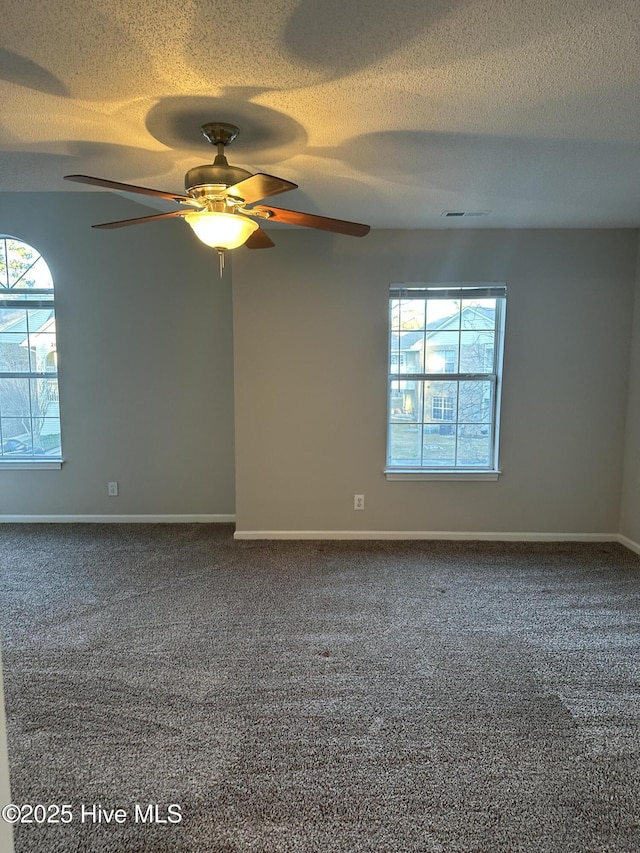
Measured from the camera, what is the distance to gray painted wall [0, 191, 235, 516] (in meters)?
4.32

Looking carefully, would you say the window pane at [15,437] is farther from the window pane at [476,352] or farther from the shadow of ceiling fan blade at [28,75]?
the window pane at [476,352]

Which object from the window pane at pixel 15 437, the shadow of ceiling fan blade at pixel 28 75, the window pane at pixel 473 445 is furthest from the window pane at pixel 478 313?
the window pane at pixel 15 437

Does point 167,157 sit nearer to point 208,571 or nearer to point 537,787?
point 208,571

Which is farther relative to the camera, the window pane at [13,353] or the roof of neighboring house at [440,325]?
the window pane at [13,353]

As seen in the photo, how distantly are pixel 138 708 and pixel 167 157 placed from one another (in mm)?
2553

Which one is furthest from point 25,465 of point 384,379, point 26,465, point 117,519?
point 384,379

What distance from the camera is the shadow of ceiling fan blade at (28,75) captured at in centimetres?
164

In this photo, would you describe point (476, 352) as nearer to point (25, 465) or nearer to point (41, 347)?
point (41, 347)

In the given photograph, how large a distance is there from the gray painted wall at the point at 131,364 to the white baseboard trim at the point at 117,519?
0.18 feet

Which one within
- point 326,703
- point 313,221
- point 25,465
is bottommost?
point 326,703

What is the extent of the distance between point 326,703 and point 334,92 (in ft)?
8.05

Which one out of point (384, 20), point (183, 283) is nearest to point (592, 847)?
point (384, 20)

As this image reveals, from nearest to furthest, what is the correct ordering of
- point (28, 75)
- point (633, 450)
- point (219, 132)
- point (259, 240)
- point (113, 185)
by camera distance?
point (28, 75), point (113, 185), point (219, 132), point (259, 240), point (633, 450)

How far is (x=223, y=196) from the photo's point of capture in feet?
6.51
